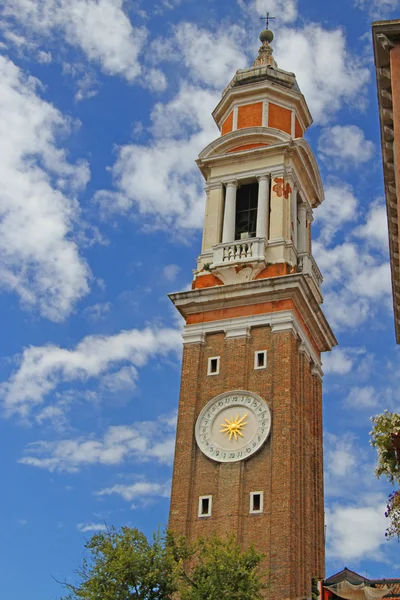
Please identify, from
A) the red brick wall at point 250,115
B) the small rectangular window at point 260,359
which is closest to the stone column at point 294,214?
the red brick wall at point 250,115

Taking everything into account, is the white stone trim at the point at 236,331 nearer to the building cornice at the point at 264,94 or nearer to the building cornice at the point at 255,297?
the building cornice at the point at 255,297

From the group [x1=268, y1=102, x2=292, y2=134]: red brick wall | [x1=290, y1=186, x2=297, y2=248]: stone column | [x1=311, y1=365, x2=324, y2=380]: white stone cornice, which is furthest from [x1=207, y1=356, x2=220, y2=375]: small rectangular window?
[x1=268, y1=102, x2=292, y2=134]: red brick wall

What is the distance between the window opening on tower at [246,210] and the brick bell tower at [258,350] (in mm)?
58

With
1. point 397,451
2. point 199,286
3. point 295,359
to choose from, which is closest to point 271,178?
point 199,286

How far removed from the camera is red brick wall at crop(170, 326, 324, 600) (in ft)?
114

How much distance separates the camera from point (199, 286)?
42406 millimetres

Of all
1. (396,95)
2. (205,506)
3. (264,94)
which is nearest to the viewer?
(396,95)

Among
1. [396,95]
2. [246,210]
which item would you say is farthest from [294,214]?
[396,95]

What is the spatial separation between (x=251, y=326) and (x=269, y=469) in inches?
264

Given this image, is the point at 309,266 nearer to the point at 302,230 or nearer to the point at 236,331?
the point at 302,230

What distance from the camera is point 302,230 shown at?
151ft

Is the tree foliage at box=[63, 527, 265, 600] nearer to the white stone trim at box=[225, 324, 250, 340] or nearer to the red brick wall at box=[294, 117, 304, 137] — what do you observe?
the white stone trim at box=[225, 324, 250, 340]

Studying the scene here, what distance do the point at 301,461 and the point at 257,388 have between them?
349 centimetres

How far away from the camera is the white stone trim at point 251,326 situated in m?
39.5
